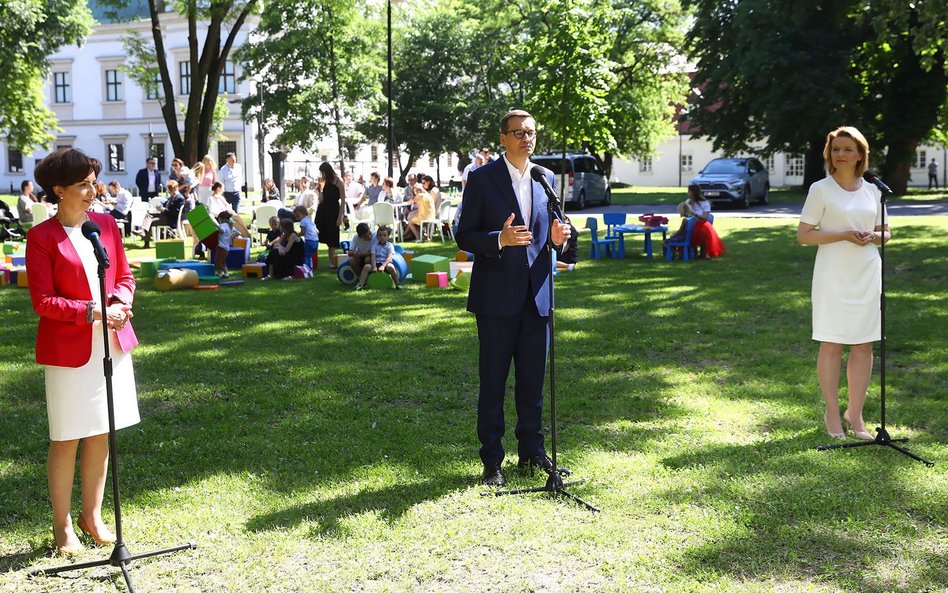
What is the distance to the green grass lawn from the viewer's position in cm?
467

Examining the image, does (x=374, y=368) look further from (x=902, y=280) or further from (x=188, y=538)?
(x=902, y=280)

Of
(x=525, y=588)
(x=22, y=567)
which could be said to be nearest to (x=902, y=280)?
(x=525, y=588)

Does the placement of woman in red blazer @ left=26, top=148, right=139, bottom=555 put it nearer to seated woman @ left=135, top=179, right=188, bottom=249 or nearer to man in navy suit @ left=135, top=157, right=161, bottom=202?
seated woman @ left=135, top=179, right=188, bottom=249

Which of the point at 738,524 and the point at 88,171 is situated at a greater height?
the point at 88,171

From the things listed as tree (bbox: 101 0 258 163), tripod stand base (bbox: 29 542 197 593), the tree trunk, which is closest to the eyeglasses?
tripod stand base (bbox: 29 542 197 593)

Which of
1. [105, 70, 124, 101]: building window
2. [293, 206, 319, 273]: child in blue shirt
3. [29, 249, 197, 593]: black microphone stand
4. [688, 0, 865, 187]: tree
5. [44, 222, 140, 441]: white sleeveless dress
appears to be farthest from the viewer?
[105, 70, 124, 101]: building window

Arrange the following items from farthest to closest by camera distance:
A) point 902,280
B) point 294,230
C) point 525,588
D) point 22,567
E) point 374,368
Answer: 1. point 294,230
2. point 902,280
3. point 374,368
4. point 22,567
5. point 525,588

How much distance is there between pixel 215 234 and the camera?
17.2 metres

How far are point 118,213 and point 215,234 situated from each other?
8.04 metres

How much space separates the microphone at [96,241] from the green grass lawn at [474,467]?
1407 mm

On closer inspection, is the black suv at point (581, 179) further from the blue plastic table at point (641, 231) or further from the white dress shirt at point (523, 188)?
the white dress shirt at point (523, 188)

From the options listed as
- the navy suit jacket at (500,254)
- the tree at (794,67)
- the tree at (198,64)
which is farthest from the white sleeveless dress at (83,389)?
the tree at (794,67)

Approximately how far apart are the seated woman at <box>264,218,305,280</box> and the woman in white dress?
11.0m

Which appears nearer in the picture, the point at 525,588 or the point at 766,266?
the point at 525,588
